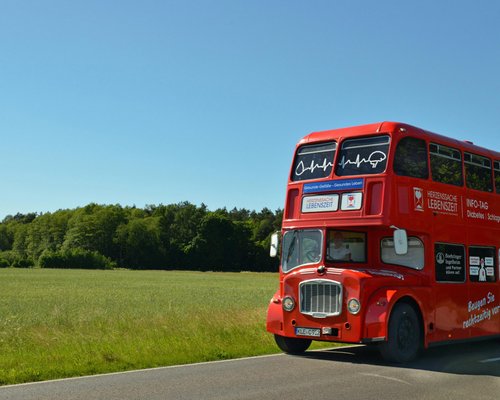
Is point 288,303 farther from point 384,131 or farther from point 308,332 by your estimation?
point 384,131

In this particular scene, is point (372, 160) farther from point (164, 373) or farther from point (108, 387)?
point (108, 387)

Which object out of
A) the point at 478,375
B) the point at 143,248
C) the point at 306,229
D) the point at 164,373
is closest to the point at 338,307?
the point at 306,229

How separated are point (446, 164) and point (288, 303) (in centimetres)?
443

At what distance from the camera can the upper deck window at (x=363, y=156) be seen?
1198 cm

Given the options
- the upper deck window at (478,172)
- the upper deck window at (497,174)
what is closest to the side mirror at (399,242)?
the upper deck window at (478,172)

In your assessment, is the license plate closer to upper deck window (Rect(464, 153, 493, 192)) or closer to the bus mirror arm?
the bus mirror arm

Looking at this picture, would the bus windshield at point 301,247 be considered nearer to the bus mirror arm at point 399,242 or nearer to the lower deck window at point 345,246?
the lower deck window at point 345,246

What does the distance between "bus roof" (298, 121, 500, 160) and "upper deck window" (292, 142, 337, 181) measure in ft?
0.54

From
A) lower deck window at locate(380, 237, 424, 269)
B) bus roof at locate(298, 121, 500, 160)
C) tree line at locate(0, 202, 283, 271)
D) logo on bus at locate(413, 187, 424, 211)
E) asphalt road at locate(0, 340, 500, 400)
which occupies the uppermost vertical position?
tree line at locate(0, 202, 283, 271)

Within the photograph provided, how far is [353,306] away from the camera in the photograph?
11359 mm

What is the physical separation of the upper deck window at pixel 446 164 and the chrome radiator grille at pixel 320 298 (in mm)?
3223

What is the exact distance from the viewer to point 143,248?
443 ft

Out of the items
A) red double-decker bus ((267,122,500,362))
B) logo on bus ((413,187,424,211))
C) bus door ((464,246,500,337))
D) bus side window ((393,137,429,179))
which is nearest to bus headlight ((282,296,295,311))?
red double-decker bus ((267,122,500,362))

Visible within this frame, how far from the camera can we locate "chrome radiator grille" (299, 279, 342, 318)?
38.1 ft
